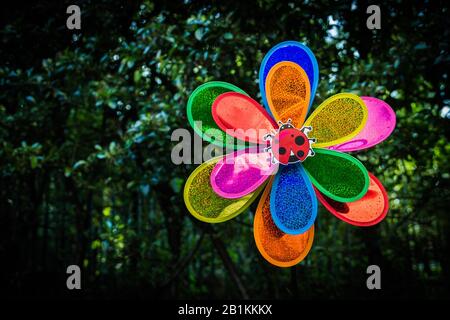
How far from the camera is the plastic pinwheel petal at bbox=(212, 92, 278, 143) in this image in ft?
4.09

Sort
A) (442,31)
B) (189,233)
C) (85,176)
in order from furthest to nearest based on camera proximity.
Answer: (189,233), (85,176), (442,31)

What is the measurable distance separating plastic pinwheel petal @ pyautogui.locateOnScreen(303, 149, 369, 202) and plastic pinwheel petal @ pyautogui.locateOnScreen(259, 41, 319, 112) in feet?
0.56

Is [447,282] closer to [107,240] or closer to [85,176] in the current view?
[107,240]

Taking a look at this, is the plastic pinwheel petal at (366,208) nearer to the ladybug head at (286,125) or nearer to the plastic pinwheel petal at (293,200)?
the plastic pinwheel petal at (293,200)

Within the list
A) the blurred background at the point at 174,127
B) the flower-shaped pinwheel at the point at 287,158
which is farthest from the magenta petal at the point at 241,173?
the blurred background at the point at 174,127

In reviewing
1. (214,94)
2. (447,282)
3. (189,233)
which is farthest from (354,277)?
(214,94)

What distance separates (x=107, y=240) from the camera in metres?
2.29

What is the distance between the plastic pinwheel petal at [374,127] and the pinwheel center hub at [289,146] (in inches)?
4.8

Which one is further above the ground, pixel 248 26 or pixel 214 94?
pixel 248 26

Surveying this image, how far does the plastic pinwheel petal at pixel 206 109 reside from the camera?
125cm

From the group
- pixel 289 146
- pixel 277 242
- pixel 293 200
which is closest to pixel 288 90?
pixel 289 146

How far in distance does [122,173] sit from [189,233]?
0.92 m

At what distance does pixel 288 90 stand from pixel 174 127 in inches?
33.2
